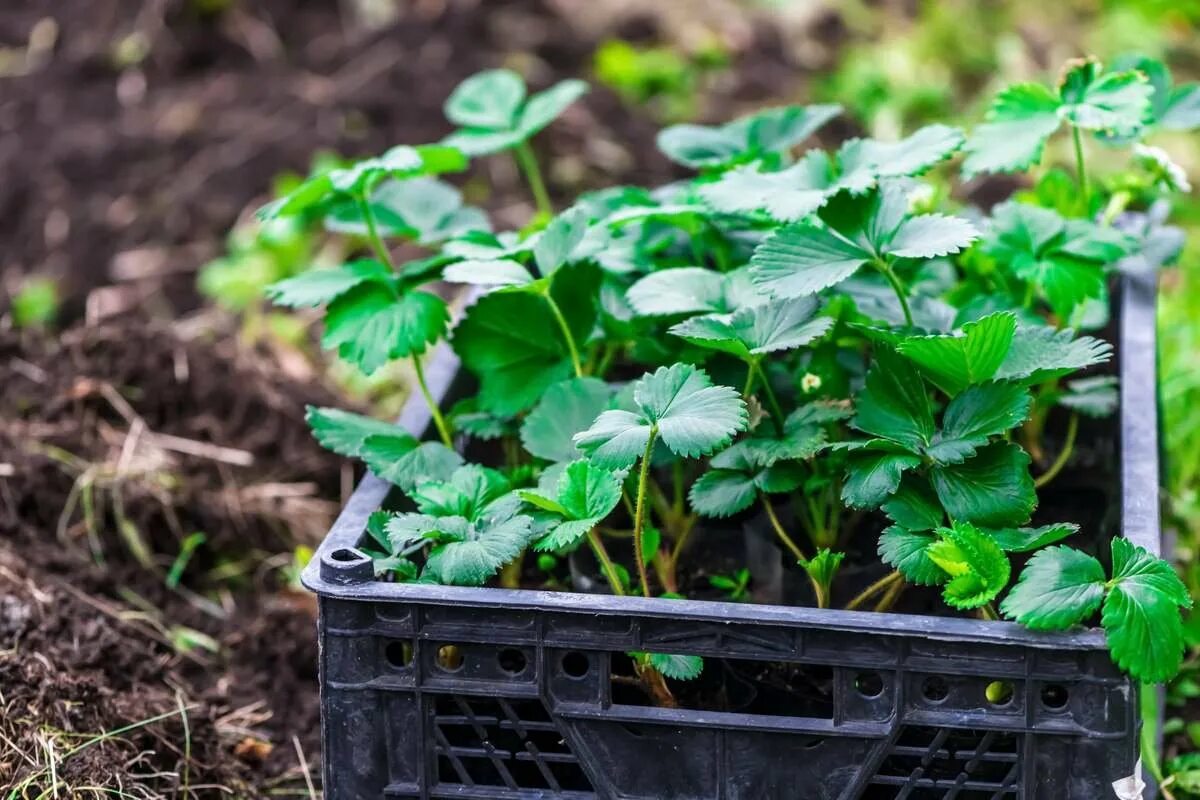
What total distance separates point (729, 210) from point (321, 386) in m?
1.21

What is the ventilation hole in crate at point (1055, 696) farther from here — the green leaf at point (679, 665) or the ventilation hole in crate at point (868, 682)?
the green leaf at point (679, 665)

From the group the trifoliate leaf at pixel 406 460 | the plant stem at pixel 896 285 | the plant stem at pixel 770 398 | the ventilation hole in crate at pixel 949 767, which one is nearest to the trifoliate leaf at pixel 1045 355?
the plant stem at pixel 896 285

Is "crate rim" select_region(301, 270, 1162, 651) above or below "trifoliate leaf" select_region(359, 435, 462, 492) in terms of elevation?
above

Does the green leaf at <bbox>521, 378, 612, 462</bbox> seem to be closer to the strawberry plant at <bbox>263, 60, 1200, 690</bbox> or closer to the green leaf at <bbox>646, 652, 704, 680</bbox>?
the strawberry plant at <bbox>263, 60, 1200, 690</bbox>

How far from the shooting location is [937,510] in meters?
1.37

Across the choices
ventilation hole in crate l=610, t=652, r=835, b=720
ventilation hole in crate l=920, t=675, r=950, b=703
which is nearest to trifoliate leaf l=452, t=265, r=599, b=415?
ventilation hole in crate l=610, t=652, r=835, b=720

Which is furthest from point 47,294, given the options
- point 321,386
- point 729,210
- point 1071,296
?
point 1071,296

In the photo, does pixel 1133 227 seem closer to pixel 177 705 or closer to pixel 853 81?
pixel 177 705

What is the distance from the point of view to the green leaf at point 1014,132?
1551 millimetres

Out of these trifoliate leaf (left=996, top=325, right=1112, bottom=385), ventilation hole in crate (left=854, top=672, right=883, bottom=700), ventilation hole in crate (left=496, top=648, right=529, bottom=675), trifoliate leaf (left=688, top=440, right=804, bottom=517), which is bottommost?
ventilation hole in crate (left=496, top=648, right=529, bottom=675)

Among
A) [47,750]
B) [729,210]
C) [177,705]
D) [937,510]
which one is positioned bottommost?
[177,705]

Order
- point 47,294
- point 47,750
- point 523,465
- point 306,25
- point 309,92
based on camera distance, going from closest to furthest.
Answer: point 47,750, point 523,465, point 47,294, point 309,92, point 306,25

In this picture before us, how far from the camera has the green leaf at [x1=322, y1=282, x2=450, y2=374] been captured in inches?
61.6

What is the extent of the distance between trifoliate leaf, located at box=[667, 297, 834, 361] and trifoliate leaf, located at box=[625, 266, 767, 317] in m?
0.04
